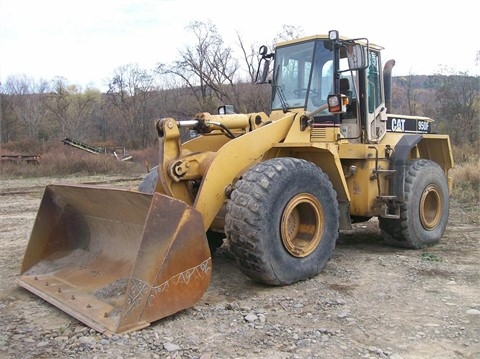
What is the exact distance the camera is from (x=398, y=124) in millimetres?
7195

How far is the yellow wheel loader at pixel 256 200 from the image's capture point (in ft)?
13.5

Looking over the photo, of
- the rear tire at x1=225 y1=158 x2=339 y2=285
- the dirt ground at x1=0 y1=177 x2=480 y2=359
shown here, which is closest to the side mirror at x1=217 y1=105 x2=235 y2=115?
the rear tire at x1=225 y1=158 x2=339 y2=285

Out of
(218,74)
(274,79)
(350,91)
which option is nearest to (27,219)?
(274,79)

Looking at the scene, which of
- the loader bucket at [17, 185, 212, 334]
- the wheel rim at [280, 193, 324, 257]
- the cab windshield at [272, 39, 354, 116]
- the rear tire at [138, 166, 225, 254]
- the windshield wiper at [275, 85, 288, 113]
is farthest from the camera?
the windshield wiper at [275, 85, 288, 113]

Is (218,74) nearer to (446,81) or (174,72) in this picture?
(174,72)

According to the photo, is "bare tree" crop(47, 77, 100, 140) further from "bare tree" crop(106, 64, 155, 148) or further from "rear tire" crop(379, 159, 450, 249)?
"rear tire" crop(379, 159, 450, 249)

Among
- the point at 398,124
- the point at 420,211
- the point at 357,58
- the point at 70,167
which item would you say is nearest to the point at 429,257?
the point at 420,211

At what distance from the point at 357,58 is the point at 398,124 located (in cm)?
179

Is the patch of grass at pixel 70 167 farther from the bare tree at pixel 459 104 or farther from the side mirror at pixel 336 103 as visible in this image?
the side mirror at pixel 336 103

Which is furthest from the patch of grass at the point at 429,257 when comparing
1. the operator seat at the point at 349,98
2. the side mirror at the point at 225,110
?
the side mirror at the point at 225,110

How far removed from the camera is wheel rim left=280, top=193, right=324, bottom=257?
506 centimetres

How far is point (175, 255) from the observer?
404 centimetres

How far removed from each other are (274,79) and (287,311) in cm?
334

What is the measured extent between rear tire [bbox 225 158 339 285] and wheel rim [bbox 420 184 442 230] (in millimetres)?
2098
